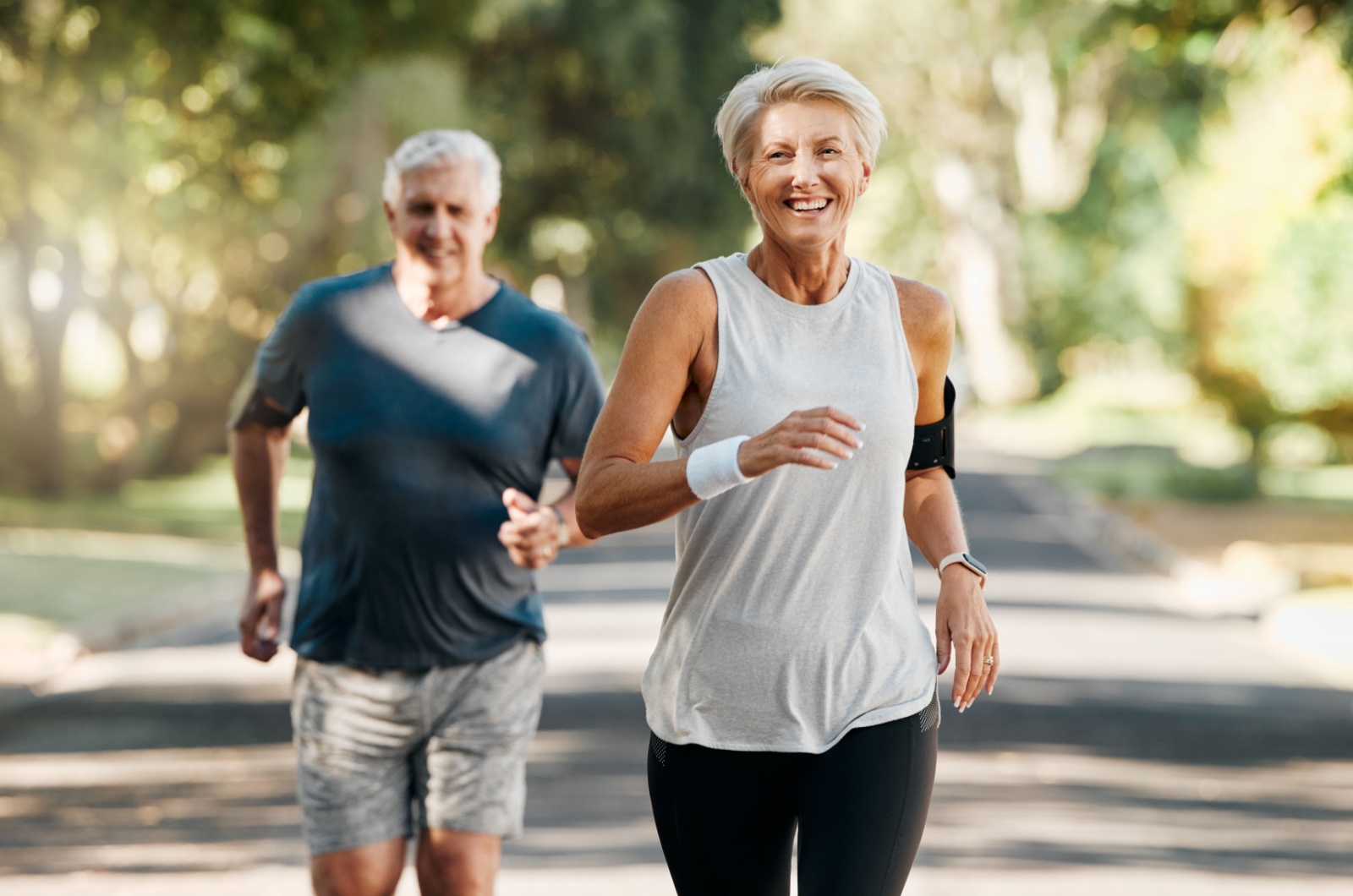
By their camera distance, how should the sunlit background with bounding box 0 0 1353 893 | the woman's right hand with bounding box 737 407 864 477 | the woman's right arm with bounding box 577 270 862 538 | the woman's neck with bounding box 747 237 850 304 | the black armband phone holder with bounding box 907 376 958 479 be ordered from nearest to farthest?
the woman's right hand with bounding box 737 407 864 477
the woman's right arm with bounding box 577 270 862 538
the woman's neck with bounding box 747 237 850 304
the black armband phone holder with bounding box 907 376 958 479
the sunlit background with bounding box 0 0 1353 893

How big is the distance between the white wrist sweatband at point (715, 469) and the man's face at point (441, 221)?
5.17 feet

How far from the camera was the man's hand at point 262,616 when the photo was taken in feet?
15.4

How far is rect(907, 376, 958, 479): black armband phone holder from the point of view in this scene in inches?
144

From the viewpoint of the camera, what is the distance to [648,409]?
10.6ft

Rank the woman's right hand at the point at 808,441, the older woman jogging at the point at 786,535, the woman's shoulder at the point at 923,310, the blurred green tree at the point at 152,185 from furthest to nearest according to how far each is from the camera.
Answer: the blurred green tree at the point at 152,185, the woman's shoulder at the point at 923,310, the older woman jogging at the point at 786,535, the woman's right hand at the point at 808,441

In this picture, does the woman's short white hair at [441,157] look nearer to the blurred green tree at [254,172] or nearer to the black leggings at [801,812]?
the black leggings at [801,812]

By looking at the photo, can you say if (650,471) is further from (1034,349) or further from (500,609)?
(1034,349)

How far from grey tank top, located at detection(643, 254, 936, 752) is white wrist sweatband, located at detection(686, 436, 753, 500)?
0.17 meters

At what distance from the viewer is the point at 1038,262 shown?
59.5 meters

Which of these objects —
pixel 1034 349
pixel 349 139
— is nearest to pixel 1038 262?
pixel 1034 349

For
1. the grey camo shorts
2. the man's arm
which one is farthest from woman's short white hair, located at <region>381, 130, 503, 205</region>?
the grey camo shorts

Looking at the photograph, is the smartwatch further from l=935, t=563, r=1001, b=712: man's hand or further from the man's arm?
the man's arm

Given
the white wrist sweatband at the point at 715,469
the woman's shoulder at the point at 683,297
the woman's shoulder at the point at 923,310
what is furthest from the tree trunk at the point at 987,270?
the white wrist sweatband at the point at 715,469

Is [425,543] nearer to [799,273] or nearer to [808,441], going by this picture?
[799,273]
